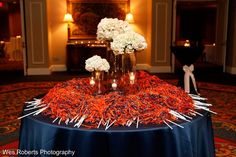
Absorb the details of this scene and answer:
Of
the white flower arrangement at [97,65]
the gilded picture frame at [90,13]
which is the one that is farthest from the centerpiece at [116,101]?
the gilded picture frame at [90,13]

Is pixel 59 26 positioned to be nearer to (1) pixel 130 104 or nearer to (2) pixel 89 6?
(2) pixel 89 6

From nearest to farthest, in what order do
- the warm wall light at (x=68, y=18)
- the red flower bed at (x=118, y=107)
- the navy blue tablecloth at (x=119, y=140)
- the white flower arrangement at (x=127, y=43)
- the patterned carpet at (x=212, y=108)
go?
the navy blue tablecloth at (x=119, y=140)
the red flower bed at (x=118, y=107)
the white flower arrangement at (x=127, y=43)
the patterned carpet at (x=212, y=108)
the warm wall light at (x=68, y=18)

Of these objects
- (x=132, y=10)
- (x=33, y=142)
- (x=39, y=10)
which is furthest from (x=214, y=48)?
(x=33, y=142)

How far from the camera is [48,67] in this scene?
9.37m

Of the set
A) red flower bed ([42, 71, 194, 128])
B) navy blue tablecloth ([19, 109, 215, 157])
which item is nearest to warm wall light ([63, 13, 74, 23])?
red flower bed ([42, 71, 194, 128])

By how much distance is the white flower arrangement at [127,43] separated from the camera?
2.43 meters

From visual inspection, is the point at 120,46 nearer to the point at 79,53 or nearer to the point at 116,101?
the point at 116,101

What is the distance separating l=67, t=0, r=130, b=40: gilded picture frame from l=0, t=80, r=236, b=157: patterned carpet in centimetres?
265

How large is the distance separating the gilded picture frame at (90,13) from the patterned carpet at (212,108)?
8.71 feet

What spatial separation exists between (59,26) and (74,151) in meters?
8.26

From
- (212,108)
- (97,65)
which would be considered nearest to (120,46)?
(97,65)

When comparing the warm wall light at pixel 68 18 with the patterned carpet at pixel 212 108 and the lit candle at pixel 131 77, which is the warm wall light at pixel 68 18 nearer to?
the patterned carpet at pixel 212 108

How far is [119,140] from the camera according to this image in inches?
74.2

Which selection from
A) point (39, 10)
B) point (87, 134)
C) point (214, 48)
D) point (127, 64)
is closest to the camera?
point (87, 134)
